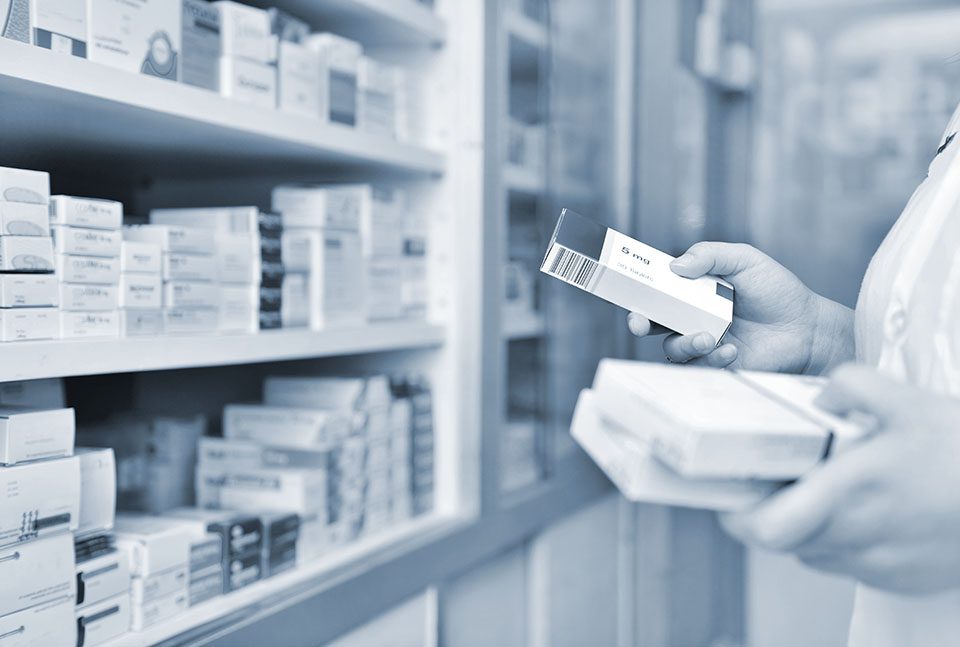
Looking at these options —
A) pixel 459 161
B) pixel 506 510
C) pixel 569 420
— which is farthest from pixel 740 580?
pixel 459 161

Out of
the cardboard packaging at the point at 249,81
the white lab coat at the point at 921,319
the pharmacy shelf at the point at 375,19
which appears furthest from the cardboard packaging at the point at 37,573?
the pharmacy shelf at the point at 375,19

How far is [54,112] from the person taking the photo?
1221mm

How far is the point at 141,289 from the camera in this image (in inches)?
50.7

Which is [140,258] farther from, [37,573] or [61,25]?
[37,573]

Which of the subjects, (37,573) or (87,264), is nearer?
(37,573)

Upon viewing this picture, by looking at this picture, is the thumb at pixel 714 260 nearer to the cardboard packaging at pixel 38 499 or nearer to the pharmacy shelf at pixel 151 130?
the pharmacy shelf at pixel 151 130

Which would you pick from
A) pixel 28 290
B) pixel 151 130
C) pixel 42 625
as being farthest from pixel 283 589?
pixel 151 130

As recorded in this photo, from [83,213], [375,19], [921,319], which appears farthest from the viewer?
[375,19]

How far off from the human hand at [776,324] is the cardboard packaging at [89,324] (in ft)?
2.41

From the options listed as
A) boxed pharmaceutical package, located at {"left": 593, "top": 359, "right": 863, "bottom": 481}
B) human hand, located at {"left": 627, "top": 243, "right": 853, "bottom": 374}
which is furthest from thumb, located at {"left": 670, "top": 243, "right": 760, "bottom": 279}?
boxed pharmaceutical package, located at {"left": 593, "top": 359, "right": 863, "bottom": 481}

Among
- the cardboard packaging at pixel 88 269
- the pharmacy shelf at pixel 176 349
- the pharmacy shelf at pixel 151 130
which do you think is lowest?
the pharmacy shelf at pixel 176 349

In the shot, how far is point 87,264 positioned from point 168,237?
0.16 meters

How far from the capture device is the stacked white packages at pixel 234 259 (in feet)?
4.79

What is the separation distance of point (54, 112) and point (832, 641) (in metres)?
3.32
